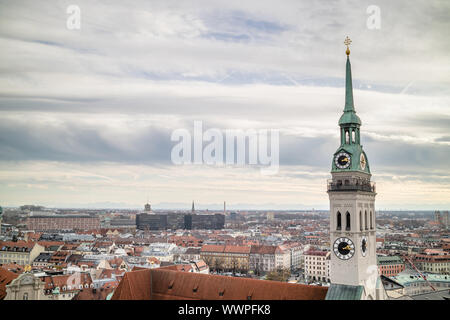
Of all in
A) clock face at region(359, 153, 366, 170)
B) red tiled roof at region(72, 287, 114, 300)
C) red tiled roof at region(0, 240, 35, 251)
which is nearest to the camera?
clock face at region(359, 153, 366, 170)

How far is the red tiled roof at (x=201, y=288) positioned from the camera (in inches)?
1168

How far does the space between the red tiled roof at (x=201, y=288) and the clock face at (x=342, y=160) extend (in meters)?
7.13

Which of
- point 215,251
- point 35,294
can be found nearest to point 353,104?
point 35,294

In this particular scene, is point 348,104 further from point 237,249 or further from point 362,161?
point 237,249

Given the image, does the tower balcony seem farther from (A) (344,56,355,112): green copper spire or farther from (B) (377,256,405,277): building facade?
(B) (377,256,405,277): building facade

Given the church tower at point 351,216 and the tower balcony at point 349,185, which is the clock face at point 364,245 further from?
the tower balcony at point 349,185

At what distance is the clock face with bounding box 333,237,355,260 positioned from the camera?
88.2ft

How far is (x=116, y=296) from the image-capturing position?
108 ft

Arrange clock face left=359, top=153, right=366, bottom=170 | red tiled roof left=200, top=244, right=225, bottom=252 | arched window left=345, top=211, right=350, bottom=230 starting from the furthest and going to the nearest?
red tiled roof left=200, top=244, right=225, bottom=252 < clock face left=359, top=153, right=366, bottom=170 < arched window left=345, top=211, right=350, bottom=230

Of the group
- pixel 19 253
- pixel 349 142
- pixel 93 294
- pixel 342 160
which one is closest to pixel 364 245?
pixel 342 160

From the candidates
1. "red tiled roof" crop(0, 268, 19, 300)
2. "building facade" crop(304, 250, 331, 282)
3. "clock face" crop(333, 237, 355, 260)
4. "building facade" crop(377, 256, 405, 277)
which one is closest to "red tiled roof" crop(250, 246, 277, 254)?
"building facade" crop(304, 250, 331, 282)
